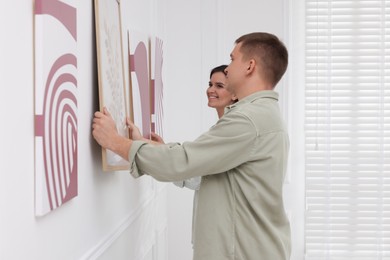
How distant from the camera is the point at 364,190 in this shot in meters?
4.45

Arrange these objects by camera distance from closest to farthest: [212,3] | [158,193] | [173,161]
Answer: [173,161], [158,193], [212,3]

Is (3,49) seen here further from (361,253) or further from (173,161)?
(361,253)

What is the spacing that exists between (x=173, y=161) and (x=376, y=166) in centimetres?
253

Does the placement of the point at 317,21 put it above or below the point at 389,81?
above

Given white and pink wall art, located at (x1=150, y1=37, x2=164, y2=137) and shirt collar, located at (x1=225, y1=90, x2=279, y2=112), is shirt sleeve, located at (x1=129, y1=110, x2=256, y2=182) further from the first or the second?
white and pink wall art, located at (x1=150, y1=37, x2=164, y2=137)

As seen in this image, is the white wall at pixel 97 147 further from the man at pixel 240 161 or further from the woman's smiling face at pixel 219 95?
the woman's smiling face at pixel 219 95

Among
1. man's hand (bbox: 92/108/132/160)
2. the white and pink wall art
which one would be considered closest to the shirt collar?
man's hand (bbox: 92/108/132/160)

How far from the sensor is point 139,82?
10.3 ft

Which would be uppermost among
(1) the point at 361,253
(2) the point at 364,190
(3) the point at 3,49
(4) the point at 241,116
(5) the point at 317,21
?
(5) the point at 317,21

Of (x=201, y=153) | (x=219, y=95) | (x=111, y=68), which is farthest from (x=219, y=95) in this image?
(x=201, y=153)

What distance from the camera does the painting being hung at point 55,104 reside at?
173 cm

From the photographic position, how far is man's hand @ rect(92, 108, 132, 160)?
2.32m

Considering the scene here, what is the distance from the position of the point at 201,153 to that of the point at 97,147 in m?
0.45

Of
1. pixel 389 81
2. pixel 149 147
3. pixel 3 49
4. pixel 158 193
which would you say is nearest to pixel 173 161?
pixel 149 147
